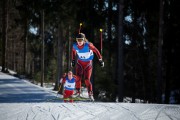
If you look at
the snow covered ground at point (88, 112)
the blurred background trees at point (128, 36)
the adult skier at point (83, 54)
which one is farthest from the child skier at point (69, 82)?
the blurred background trees at point (128, 36)

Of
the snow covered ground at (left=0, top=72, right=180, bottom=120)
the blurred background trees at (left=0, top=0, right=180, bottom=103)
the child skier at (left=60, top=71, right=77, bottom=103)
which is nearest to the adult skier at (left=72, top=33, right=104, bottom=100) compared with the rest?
the child skier at (left=60, top=71, right=77, bottom=103)

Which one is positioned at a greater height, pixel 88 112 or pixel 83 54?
pixel 83 54

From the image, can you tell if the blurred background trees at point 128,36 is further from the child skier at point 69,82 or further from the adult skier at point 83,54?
the adult skier at point 83,54

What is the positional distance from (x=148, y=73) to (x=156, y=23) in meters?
4.98

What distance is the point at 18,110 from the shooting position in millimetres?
6477

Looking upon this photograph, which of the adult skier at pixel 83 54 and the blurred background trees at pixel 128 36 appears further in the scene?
the blurred background trees at pixel 128 36

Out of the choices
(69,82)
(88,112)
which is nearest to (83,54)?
(69,82)

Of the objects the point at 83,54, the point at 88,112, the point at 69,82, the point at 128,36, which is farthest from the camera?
the point at 128,36

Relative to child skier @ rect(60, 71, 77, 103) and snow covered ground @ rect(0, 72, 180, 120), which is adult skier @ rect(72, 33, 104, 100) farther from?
snow covered ground @ rect(0, 72, 180, 120)

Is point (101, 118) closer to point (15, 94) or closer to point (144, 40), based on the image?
point (15, 94)

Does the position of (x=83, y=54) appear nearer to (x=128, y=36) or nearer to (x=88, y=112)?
(x=88, y=112)

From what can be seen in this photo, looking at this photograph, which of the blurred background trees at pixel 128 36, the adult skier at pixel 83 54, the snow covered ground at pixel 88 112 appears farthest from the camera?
the blurred background trees at pixel 128 36

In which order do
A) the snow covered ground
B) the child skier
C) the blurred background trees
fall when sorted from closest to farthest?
the snow covered ground
the child skier
the blurred background trees

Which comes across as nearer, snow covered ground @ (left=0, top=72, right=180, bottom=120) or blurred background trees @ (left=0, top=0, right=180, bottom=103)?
snow covered ground @ (left=0, top=72, right=180, bottom=120)
